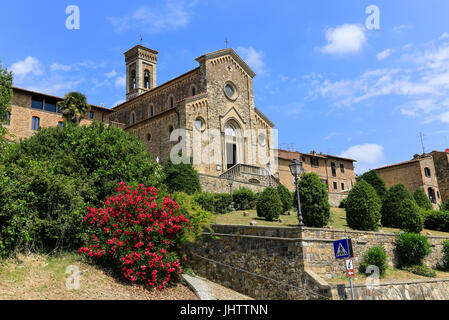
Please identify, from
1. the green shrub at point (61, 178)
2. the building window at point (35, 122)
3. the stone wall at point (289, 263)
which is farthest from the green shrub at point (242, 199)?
the building window at point (35, 122)

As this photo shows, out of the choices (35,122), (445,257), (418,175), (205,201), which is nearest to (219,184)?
(205,201)

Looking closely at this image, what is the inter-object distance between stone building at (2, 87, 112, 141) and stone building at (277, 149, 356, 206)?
2712cm

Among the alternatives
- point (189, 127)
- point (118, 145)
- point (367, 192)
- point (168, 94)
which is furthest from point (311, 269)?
point (168, 94)

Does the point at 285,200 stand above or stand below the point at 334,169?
below

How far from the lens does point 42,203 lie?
46.0 ft

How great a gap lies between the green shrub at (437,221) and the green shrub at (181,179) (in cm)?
1722

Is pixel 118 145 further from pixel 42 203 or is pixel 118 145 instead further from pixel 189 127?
pixel 189 127

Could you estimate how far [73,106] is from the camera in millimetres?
30641

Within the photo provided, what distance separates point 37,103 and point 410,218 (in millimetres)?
34361

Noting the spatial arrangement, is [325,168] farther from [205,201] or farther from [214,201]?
[205,201]

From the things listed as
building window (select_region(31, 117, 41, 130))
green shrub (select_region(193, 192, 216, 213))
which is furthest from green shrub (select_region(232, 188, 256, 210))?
building window (select_region(31, 117, 41, 130))

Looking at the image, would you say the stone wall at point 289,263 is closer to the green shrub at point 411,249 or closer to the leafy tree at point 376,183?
the green shrub at point 411,249

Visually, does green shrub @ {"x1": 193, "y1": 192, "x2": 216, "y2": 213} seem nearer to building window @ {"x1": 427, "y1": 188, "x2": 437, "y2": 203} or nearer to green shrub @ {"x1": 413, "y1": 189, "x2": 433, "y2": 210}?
green shrub @ {"x1": 413, "y1": 189, "x2": 433, "y2": 210}

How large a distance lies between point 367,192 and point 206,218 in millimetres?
9835
